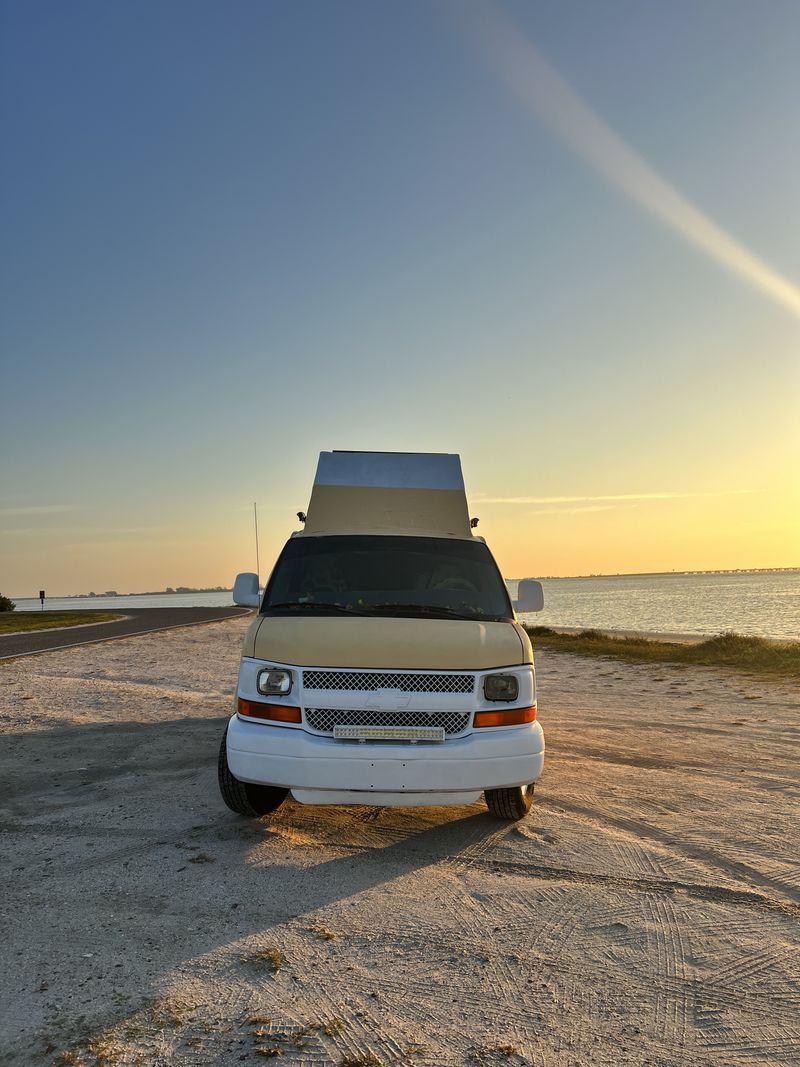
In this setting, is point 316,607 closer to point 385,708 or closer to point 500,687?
point 385,708

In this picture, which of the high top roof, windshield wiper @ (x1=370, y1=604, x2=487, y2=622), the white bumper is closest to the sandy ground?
the white bumper

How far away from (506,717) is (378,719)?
88 centimetres

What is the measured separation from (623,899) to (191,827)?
3.14 meters

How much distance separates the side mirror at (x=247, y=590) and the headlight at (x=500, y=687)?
2.34 meters

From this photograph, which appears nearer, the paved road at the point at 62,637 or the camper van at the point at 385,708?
the camper van at the point at 385,708

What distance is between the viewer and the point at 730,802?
658cm

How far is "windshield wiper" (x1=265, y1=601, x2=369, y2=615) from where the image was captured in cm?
585

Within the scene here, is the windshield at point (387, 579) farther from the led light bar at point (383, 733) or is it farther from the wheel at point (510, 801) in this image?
the wheel at point (510, 801)

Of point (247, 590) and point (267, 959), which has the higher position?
point (247, 590)

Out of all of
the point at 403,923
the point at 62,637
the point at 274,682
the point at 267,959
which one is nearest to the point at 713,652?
the point at 274,682

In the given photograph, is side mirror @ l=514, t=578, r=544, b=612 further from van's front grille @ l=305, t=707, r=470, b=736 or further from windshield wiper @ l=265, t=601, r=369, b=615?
van's front grille @ l=305, t=707, r=470, b=736

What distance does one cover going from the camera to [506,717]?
17.3 ft

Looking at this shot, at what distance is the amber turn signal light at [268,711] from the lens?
5.21 meters

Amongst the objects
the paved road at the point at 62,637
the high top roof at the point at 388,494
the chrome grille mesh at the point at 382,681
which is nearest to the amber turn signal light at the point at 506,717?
the chrome grille mesh at the point at 382,681
